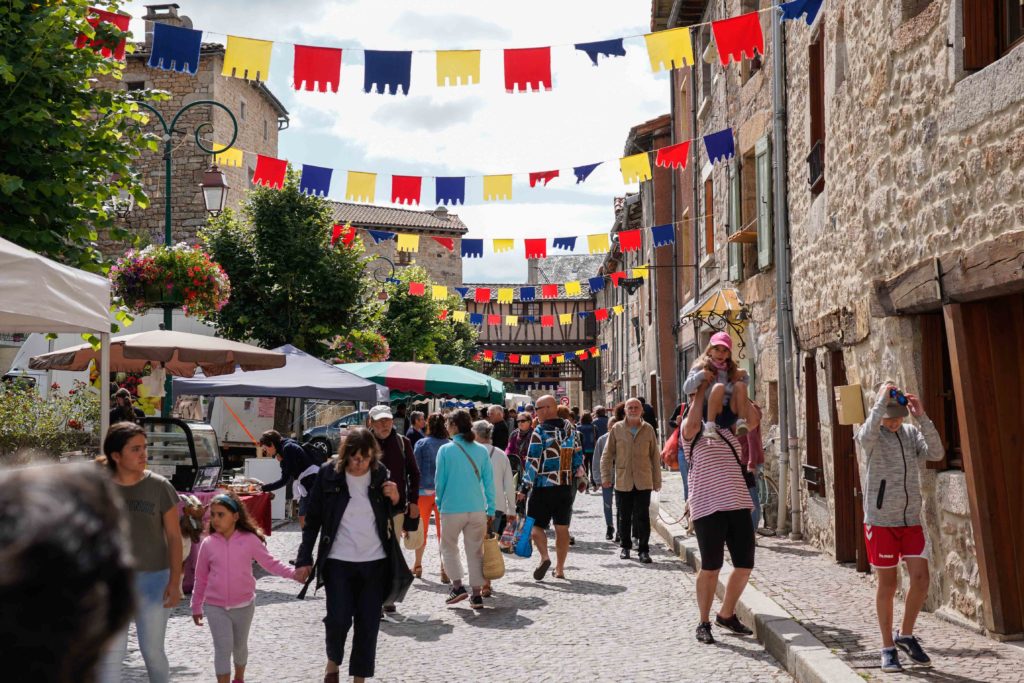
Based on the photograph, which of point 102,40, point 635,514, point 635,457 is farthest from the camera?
point 635,514

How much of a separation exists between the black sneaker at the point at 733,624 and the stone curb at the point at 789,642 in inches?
2.6

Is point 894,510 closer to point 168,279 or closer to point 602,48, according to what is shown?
point 602,48

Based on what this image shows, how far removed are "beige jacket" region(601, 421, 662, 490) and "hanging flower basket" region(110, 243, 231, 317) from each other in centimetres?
514

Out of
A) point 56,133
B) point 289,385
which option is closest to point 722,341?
point 56,133

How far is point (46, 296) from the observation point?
641 cm

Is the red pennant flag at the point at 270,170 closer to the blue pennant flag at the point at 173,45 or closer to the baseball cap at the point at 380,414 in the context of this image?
the blue pennant flag at the point at 173,45

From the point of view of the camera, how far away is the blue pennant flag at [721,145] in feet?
50.2

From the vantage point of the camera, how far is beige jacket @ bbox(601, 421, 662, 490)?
11.8 m

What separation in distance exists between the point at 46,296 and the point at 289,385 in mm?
8507

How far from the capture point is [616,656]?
706cm

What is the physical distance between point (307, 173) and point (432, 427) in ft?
16.9

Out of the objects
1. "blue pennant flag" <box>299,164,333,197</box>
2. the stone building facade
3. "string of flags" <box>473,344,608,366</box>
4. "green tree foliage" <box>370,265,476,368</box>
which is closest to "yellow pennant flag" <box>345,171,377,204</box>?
"blue pennant flag" <box>299,164,333,197</box>

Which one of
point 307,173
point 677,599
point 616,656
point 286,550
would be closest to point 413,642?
point 616,656

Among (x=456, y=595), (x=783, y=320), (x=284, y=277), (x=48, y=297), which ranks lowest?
(x=456, y=595)
